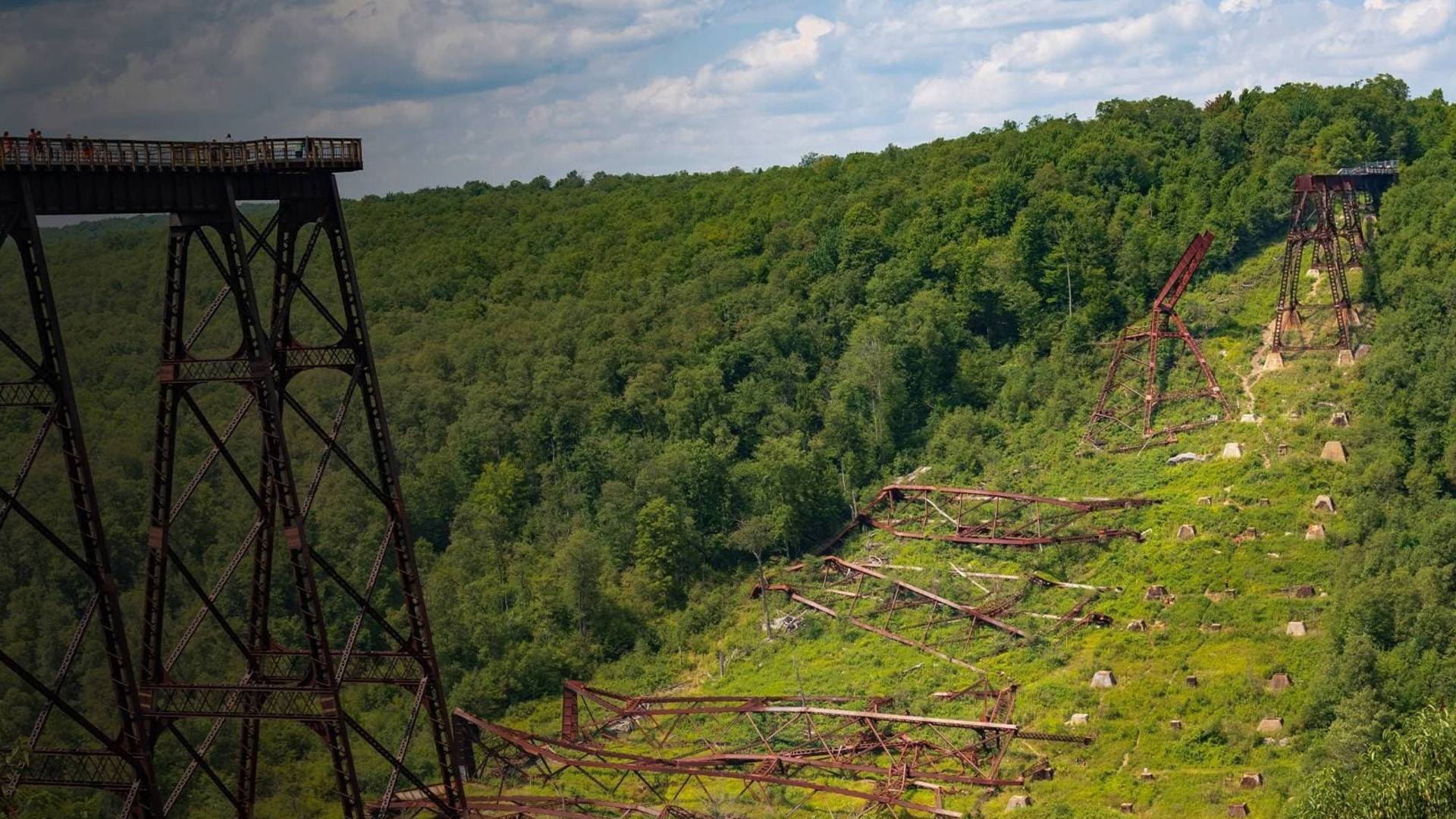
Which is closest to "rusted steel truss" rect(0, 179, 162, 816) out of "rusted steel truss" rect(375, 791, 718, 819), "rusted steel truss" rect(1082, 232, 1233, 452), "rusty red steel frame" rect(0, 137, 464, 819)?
"rusty red steel frame" rect(0, 137, 464, 819)

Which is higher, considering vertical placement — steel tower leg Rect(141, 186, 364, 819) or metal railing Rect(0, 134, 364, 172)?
metal railing Rect(0, 134, 364, 172)

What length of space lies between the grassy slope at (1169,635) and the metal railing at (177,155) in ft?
72.3

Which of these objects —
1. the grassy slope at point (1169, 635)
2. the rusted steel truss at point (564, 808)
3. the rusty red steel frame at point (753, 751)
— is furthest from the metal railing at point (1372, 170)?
the rusted steel truss at point (564, 808)

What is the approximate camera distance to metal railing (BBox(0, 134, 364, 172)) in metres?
22.1

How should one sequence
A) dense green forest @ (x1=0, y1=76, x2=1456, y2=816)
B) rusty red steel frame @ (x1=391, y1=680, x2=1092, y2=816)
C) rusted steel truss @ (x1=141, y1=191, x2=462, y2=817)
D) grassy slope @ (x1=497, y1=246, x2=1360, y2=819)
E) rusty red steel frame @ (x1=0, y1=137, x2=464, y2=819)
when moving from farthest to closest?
1. dense green forest @ (x1=0, y1=76, x2=1456, y2=816)
2. rusty red steel frame @ (x1=391, y1=680, x2=1092, y2=816)
3. grassy slope @ (x1=497, y1=246, x2=1360, y2=819)
4. rusted steel truss @ (x1=141, y1=191, x2=462, y2=817)
5. rusty red steel frame @ (x1=0, y1=137, x2=464, y2=819)

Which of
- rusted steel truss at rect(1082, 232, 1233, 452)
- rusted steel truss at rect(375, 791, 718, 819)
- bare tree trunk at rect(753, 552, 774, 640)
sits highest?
rusted steel truss at rect(1082, 232, 1233, 452)

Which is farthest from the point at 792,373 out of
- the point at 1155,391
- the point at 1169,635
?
the point at 1169,635

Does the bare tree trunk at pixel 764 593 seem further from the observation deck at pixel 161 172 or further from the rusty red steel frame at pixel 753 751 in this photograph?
the observation deck at pixel 161 172

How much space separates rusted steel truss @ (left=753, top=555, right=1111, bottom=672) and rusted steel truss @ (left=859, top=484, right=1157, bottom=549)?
91.2 inches

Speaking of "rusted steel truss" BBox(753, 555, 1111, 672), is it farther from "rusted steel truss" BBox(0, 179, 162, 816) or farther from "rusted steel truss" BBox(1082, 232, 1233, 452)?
"rusted steel truss" BBox(0, 179, 162, 816)

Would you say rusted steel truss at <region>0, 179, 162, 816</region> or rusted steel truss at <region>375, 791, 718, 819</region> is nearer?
rusted steel truss at <region>0, 179, 162, 816</region>

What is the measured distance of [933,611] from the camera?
5125 centimetres

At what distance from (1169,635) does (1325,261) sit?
1993 cm

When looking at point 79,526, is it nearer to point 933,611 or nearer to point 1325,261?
point 933,611
